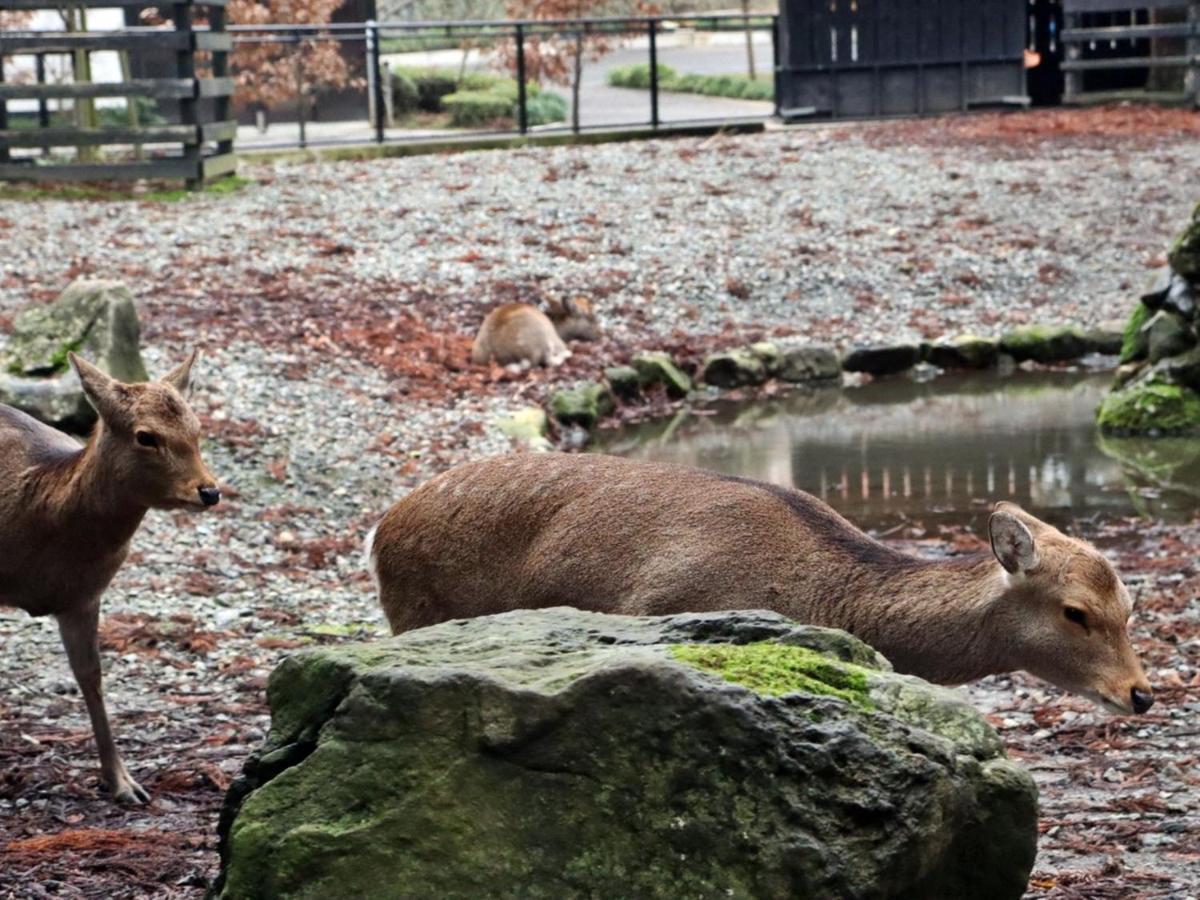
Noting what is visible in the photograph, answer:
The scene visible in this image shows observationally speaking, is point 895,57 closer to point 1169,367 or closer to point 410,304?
point 410,304

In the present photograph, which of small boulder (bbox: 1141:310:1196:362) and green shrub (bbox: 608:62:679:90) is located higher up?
green shrub (bbox: 608:62:679:90)

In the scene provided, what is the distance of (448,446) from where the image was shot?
44.5 ft

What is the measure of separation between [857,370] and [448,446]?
19.4 feet

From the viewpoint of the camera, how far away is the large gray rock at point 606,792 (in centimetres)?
379

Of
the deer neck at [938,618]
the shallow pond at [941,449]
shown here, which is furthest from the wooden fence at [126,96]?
the deer neck at [938,618]

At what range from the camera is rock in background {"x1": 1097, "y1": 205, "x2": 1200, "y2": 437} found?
14734 millimetres

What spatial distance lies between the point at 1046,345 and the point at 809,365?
2583mm

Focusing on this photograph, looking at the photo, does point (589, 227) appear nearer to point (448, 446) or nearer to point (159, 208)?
point (159, 208)

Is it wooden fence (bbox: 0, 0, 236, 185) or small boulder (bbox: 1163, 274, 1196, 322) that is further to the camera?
wooden fence (bbox: 0, 0, 236, 185)

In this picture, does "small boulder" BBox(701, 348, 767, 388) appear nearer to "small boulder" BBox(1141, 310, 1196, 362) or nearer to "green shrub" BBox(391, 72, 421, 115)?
"small boulder" BBox(1141, 310, 1196, 362)

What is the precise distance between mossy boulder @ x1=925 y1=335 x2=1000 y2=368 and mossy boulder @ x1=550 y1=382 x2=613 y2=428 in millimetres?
4046

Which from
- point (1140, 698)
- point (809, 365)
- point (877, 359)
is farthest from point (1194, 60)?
point (1140, 698)

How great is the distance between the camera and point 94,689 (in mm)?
6773

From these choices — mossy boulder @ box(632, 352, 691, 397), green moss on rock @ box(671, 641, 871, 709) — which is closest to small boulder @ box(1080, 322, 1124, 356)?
mossy boulder @ box(632, 352, 691, 397)
